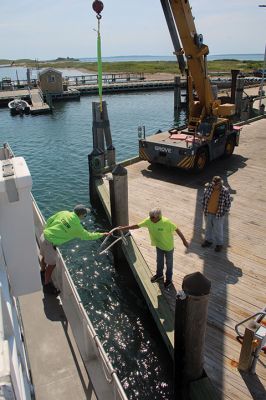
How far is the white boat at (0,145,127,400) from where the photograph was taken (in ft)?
9.73

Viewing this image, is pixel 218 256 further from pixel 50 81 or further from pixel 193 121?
pixel 50 81

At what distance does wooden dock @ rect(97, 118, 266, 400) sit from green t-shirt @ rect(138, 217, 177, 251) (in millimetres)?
1001

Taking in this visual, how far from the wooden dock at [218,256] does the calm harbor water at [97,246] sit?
88 cm

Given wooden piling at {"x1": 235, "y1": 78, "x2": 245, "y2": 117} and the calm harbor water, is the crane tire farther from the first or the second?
wooden piling at {"x1": 235, "y1": 78, "x2": 245, "y2": 117}

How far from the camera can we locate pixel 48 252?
6285mm

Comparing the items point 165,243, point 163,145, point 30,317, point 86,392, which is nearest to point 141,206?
point 163,145

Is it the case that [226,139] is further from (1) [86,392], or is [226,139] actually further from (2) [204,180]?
(1) [86,392]

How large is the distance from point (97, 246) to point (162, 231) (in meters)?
4.47

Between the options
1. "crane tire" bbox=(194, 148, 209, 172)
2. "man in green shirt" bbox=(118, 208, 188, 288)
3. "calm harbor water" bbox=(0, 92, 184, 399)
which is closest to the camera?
"man in green shirt" bbox=(118, 208, 188, 288)

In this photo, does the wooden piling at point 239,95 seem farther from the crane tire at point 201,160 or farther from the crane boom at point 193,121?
the crane tire at point 201,160

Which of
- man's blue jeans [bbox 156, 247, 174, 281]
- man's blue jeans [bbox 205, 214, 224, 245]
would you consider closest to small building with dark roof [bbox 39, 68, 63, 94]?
man's blue jeans [bbox 205, 214, 224, 245]

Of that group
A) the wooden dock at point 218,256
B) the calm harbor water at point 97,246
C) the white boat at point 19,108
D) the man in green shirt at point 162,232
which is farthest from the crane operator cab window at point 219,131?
Answer: the white boat at point 19,108

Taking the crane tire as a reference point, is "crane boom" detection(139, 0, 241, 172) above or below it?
above

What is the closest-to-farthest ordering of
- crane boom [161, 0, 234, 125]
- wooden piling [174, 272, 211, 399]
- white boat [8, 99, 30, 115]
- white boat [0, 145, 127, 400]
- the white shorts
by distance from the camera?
white boat [0, 145, 127, 400]
wooden piling [174, 272, 211, 399]
the white shorts
crane boom [161, 0, 234, 125]
white boat [8, 99, 30, 115]
